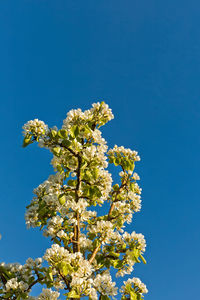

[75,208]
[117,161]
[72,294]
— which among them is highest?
[117,161]

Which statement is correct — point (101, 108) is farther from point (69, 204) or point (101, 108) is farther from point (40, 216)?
point (40, 216)

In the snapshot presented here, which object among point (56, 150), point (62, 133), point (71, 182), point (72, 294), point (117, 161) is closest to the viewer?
point (72, 294)

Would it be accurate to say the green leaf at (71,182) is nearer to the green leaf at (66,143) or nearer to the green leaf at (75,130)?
the green leaf at (66,143)

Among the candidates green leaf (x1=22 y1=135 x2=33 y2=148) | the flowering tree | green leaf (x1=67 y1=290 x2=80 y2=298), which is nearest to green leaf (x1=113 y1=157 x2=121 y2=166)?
the flowering tree

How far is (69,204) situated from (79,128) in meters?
2.06

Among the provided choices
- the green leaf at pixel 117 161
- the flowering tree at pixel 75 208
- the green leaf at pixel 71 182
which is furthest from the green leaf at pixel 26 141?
the green leaf at pixel 117 161

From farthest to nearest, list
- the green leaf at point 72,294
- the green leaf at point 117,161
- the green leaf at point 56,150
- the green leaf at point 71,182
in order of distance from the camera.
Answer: the green leaf at point 117,161, the green leaf at point 71,182, the green leaf at point 56,150, the green leaf at point 72,294

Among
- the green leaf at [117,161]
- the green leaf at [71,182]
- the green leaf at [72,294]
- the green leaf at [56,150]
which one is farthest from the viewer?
the green leaf at [117,161]

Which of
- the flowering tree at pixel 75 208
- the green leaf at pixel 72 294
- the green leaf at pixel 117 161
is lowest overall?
the green leaf at pixel 72 294

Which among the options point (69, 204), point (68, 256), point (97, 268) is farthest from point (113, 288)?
point (69, 204)

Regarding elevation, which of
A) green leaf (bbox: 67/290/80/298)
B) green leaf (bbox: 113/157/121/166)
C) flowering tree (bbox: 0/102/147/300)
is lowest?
green leaf (bbox: 67/290/80/298)

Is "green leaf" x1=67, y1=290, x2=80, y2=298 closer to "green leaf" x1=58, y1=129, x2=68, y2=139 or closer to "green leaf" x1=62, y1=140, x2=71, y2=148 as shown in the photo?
"green leaf" x1=62, y1=140, x2=71, y2=148

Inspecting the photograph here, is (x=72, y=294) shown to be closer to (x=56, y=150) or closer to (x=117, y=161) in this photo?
(x=56, y=150)

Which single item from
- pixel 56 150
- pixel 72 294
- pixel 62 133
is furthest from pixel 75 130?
pixel 72 294
